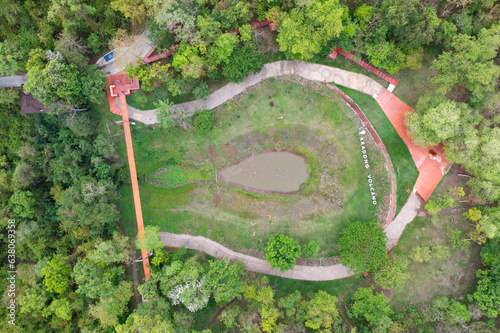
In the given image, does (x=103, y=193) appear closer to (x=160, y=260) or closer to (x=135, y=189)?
(x=135, y=189)

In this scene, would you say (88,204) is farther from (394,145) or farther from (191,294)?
(394,145)

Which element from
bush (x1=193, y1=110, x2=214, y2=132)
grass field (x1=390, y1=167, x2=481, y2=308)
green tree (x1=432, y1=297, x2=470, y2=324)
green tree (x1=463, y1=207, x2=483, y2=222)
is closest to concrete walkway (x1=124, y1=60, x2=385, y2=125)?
bush (x1=193, y1=110, x2=214, y2=132)

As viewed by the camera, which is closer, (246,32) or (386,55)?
(246,32)

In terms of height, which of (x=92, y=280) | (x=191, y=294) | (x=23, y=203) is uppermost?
(x=23, y=203)

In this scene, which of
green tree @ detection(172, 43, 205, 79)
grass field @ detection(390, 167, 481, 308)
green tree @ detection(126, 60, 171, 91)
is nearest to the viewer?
green tree @ detection(172, 43, 205, 79)

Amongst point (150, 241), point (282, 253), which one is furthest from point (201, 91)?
point (282, 253)

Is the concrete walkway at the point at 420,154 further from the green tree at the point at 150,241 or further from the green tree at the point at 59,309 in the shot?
the green tree at the point at 59,309

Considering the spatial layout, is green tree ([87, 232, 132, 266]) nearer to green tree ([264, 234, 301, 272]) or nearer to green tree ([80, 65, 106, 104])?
→ green tree ([80, 65, 106, 104])

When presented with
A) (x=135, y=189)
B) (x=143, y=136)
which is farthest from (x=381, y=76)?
(x=135, y=189)
